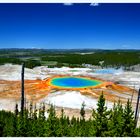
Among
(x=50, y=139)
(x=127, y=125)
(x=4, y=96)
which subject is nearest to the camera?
(x=50, y=139)

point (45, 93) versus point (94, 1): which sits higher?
point (94, 1)

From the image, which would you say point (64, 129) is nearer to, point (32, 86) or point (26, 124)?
point (26, 124)

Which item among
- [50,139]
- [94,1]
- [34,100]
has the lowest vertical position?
[34,100]

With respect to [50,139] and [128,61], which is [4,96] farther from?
[128,61]

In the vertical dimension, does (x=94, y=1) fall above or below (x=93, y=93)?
above

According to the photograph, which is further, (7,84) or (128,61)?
(128,61)

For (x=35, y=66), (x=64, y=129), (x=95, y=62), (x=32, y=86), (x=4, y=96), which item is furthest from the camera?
(x=95, y=62)

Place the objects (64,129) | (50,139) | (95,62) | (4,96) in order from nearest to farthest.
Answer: (50,139) < (64,129) < (4,96) < (95,62)

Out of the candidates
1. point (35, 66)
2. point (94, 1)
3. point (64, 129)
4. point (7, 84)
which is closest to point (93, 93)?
point (7, 84)

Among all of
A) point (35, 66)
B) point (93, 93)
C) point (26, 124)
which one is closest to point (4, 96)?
point (93, 93)
